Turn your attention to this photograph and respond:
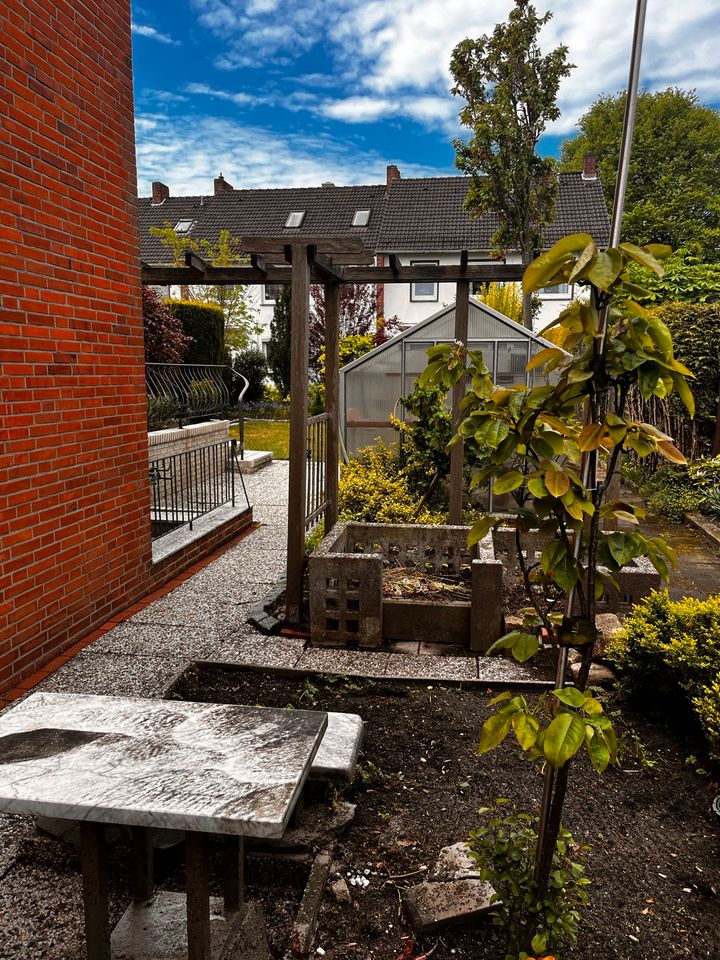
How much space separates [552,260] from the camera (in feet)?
4.42

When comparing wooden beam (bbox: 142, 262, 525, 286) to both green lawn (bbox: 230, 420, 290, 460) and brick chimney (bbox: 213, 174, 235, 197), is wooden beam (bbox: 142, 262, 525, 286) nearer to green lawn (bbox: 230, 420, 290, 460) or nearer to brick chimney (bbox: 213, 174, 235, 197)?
green lawn (bbox: 230, 420, 290, 460)

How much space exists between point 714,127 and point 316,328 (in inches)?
908

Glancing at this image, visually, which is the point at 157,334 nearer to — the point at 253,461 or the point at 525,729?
the point at 253,461

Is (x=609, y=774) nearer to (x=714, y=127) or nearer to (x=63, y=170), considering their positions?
(x=63, y=170)

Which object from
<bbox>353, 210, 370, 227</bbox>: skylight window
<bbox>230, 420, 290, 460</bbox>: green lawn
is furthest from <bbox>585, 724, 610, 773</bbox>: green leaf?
<bbox>353, 210, 370, 227</bbox>: skylight window

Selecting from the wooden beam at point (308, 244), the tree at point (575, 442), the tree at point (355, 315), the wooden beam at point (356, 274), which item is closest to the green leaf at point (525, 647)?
the tree at point (575, 442)

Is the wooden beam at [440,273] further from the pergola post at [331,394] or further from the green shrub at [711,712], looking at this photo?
the green shrub at [711,712]

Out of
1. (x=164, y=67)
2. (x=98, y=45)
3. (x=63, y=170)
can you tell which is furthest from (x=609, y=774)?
(x=164, y=67)

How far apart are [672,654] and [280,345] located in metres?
21.1

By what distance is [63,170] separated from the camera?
4.09 meters

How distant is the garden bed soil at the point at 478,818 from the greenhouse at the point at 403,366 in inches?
232

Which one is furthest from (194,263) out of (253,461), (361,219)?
(361,219)

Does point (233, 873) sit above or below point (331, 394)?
below

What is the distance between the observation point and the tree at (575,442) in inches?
55.4
